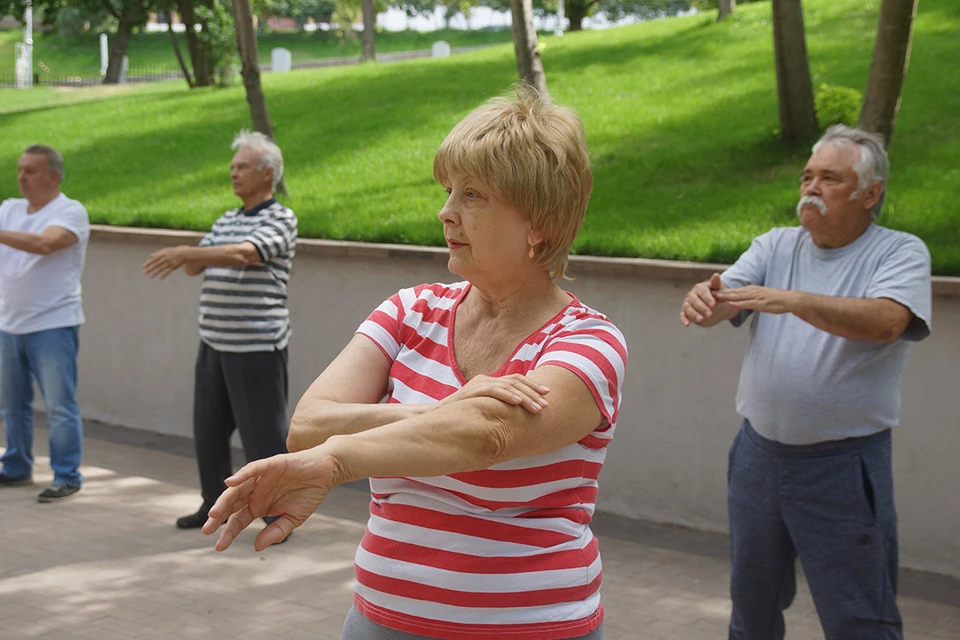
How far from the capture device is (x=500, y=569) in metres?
2.19

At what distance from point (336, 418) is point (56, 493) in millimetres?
6195

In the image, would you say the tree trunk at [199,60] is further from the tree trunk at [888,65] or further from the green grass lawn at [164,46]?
A: the green grass lawn at [164,46]

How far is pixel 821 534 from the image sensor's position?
401 centimetres

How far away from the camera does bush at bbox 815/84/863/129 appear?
34.8 feet

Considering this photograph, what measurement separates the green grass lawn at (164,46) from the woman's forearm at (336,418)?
54.3 meters

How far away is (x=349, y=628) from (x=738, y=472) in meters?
2.27

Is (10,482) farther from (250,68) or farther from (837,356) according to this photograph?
(837,356)

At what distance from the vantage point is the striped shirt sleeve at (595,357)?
212cm

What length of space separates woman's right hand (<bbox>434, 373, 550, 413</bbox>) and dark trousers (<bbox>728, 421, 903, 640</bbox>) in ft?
7.57

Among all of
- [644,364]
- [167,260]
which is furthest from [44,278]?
[644,364]

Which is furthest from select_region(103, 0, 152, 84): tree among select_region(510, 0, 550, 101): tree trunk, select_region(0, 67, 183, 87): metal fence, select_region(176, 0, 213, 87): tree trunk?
select_region(510, 0, 550, 101): tree trunk

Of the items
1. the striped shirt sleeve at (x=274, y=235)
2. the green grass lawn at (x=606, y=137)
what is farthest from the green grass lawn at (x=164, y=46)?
the striped shirt sleeve at (x=274, y=235)

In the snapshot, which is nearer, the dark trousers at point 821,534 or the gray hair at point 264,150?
the dark trousers at point 821,534

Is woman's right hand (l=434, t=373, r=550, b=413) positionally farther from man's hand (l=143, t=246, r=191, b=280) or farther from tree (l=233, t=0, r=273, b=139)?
tree (l=233, t=0, r=273, b=139)
